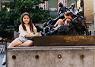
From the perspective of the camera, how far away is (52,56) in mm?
11773

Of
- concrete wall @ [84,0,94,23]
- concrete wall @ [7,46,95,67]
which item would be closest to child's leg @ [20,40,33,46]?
concrete wall @ [7,46,95,67]

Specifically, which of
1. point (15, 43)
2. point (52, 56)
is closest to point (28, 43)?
point (15, 43)

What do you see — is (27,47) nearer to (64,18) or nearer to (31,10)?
(64,18)

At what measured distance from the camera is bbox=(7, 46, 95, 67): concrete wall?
11734 millimetres

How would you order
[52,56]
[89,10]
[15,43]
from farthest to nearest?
1. [89,10]
2. [15,43]
3. [52,56]

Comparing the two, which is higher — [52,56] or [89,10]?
[89,10]

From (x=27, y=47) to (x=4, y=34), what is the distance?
114 feet

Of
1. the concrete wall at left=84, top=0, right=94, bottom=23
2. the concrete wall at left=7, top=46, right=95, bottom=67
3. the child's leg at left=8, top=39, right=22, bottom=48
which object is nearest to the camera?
the concrete wall at left=7, top=46, right=95, bottom=67

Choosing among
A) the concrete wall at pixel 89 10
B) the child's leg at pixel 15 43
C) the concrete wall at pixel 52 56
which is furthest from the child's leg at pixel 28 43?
the concrete wall at pixel 89 10

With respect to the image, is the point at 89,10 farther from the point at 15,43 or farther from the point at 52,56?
the point at 52,56

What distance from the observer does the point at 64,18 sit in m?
15.0

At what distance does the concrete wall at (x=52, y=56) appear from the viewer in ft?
38.5

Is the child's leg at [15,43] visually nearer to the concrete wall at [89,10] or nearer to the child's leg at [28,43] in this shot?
the child's leg at [28,43]

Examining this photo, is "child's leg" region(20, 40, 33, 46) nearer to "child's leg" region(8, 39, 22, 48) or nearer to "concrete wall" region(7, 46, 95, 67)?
→ "child's leg" region(8, 39, 22, 48)
